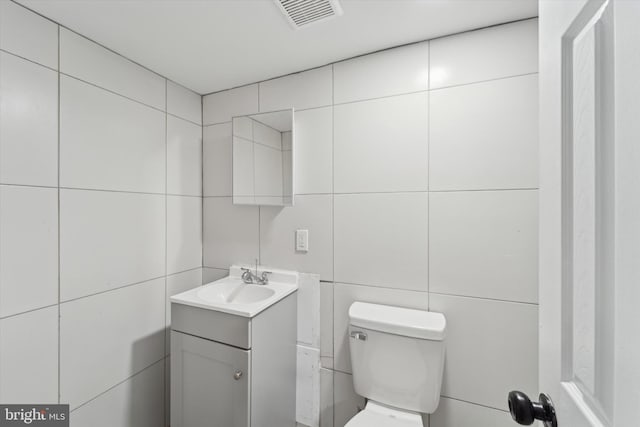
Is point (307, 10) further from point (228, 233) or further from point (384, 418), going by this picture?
point (384, 418)

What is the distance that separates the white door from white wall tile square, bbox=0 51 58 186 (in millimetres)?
1678

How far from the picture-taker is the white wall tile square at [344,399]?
4.72 ft

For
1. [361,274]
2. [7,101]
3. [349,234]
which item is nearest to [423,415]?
[361,274]

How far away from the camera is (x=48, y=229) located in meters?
1.15

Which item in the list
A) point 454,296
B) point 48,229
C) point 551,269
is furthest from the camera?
point 454,296

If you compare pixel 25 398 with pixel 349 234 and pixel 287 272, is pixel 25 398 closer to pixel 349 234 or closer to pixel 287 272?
pixel 287 272

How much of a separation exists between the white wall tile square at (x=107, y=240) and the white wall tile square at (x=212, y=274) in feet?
1.00

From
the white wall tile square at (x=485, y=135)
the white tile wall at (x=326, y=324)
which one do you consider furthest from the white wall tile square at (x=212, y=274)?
the white wall tile square at (x=485, y=135)

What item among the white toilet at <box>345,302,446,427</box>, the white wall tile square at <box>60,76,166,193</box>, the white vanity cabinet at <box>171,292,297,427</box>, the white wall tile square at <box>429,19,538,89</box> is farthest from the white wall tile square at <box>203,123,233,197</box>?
the white wall tile square at <box>429,19,538,89</box>

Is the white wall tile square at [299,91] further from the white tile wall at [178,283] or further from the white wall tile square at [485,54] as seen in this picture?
the white tile wall at [178,283]

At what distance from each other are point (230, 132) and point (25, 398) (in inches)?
61.6

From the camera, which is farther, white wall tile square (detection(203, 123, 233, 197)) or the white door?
white wall tile square (detection(203, 123, 233, 197))

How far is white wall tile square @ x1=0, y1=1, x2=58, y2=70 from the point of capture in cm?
103

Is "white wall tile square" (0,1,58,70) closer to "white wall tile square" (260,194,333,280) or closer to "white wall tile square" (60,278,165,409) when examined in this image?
"white wall tile square" (60,278,165,409)
